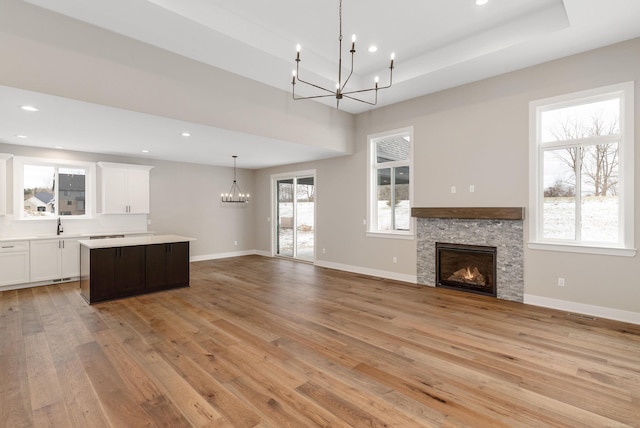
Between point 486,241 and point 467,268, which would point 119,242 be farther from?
point 486,241

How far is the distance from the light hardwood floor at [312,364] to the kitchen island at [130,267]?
0.38 meters

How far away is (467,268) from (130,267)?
18.1 ft

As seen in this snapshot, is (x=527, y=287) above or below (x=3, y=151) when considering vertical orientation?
below

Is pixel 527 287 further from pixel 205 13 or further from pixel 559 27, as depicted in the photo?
pixel 205 13

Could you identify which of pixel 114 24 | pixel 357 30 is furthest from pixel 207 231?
pixel 357 30

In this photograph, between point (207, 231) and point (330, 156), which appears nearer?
point (330, 156)

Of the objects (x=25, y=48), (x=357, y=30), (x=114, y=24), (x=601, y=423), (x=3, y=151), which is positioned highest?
(x=357, y=30)

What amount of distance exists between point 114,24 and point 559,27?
5.08 meters

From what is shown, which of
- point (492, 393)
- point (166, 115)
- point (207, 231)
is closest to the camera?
point (492, 393)

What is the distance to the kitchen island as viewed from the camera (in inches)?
180

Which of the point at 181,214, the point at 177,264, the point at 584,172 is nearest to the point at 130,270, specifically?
the point at 177,264

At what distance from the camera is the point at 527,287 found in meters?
4.54

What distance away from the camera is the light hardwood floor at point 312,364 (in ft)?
6.81

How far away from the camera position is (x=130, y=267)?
4887 millimetres
